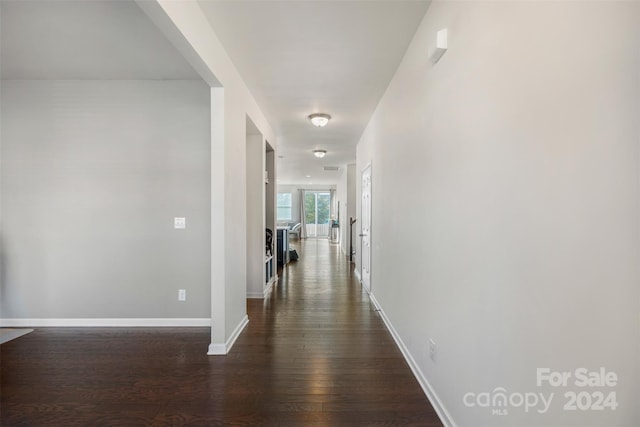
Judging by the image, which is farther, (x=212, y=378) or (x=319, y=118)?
(x=319, y=118)

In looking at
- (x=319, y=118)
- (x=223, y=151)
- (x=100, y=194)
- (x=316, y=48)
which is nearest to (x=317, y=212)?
(x=319, y=118)

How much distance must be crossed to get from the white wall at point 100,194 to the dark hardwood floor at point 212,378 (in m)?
0.48

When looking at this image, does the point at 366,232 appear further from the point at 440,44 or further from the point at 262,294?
the point at 440,44

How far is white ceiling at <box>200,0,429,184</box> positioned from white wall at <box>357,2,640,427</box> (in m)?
A: 0.39

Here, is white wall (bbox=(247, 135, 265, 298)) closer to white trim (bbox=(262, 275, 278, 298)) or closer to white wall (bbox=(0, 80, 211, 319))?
white trim (bbox=(262, 275, 278, 298))

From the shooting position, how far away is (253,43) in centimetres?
245

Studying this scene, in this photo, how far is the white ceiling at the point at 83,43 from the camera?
2029 millimetres

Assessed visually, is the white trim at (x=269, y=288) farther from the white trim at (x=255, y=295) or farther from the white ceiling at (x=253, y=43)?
the white ceiling at (x=253, y=43)

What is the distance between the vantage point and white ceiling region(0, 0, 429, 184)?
2.03 meters

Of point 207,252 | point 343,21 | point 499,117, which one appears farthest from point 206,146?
point 499,117

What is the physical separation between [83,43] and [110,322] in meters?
2.70

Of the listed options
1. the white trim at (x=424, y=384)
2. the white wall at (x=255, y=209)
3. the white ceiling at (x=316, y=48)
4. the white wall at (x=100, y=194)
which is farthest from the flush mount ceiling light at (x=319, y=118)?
the white trim at (x=424, y=384)

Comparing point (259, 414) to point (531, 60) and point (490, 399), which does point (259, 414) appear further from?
point (531, 60)

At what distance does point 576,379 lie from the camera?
92 centimetres
